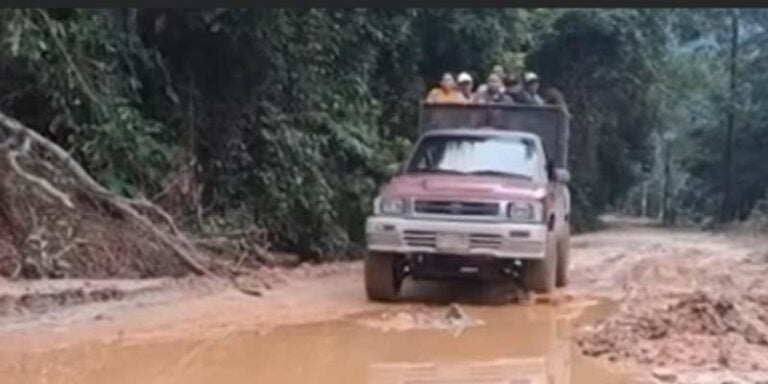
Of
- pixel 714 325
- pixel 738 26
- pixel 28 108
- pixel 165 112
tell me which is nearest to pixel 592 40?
pixel 738 26

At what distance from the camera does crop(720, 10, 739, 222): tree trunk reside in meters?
31.8

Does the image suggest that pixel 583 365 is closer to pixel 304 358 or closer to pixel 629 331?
pixel 629 331

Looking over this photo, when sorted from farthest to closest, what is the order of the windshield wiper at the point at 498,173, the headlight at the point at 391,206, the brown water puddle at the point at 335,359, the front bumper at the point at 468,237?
the windshield wiper at the point at 498,173 → the headlight at the point at 391,206 → the front bumper at the point at 468,237 → the brown water puddle at the point at 335,359

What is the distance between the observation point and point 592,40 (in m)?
25.8

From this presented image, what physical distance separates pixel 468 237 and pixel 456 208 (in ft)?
0.91

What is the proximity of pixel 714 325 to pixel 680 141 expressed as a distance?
2715 centimetres

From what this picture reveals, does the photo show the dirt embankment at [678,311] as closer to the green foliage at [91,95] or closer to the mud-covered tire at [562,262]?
the mud-covered tire at [562,262]

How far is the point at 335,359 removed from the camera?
845 centimetres

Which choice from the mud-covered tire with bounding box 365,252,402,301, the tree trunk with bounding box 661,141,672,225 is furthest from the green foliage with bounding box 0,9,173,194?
the tree trunk with bounding box 661,141,672,225

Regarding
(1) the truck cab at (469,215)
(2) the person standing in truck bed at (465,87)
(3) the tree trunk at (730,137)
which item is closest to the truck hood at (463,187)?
(1) the truck cab at (469,215)

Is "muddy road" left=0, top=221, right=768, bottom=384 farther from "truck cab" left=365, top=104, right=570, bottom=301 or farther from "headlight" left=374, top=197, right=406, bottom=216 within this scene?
"headlight" left=374, top=197, right=406, bottom=216

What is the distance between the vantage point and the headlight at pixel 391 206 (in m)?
11.0

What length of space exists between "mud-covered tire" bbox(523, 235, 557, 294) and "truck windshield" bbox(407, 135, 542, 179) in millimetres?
731

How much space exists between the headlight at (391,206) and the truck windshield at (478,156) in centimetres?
66
